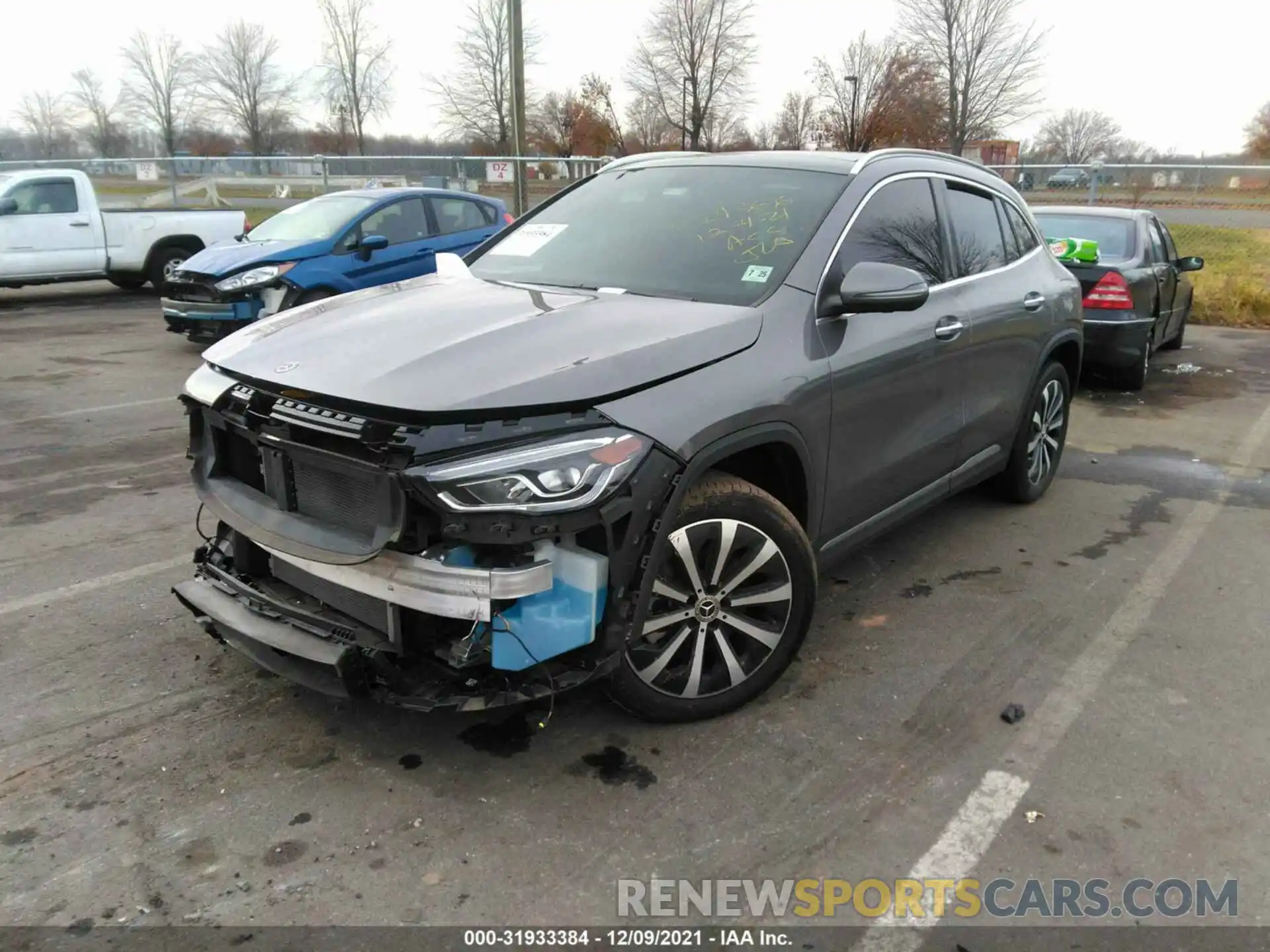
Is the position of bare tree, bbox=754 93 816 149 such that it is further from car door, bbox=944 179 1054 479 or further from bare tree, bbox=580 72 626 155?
car door, bbox=944 179 1054 479

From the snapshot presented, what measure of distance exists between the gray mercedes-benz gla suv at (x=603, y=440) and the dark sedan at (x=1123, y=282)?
503cm

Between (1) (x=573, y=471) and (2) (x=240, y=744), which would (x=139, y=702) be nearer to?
(2) (x=240, y=744)

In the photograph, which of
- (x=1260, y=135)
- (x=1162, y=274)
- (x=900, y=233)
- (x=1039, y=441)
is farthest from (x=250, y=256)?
(x=1260, y=135)

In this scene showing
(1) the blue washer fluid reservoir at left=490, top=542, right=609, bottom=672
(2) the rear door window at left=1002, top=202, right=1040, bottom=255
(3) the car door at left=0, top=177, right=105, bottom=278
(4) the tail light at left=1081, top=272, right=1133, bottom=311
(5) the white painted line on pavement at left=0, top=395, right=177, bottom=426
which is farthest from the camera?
(3) the car door at left=0, top=177, right=105, bottom=278

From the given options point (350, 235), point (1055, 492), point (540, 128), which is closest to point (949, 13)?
point (540, 128)

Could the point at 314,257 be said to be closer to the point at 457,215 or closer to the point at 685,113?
the point at 457,215

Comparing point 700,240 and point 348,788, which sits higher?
point 700,240

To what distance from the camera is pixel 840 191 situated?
148 inches

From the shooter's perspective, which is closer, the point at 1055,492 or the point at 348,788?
the point at 348,788

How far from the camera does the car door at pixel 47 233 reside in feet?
43.4

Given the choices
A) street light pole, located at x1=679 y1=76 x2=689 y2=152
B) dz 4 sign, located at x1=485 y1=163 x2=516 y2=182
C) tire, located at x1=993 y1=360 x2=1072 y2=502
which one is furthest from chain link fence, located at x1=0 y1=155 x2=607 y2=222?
street light pole, located at x1=679 y1=76 x2=689 y2=152

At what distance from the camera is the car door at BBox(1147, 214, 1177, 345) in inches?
360

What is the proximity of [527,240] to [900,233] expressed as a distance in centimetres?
163

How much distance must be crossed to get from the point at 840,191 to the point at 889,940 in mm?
2675
